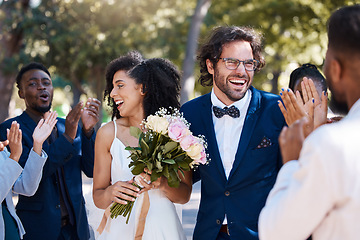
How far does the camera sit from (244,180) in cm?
374

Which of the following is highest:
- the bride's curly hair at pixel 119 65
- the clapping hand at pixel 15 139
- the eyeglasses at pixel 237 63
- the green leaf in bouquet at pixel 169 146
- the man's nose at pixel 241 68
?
the bride's curly hair at pixel 119 65

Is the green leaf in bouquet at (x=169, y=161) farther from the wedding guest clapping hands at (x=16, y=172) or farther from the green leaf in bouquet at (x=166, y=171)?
the wedding guest clapping hands at (x=16, y=172)

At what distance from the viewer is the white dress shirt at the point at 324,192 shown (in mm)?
1932

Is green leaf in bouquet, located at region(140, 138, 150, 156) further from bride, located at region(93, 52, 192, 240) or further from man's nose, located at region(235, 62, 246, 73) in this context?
man's nose, located at region(235, 62, 246, 73)

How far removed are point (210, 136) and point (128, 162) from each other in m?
0.82

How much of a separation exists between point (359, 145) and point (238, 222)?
187cm

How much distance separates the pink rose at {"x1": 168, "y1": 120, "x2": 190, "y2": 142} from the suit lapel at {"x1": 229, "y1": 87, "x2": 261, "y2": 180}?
1.50ft

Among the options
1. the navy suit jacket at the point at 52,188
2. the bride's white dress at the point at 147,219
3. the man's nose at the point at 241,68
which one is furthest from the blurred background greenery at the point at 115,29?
the bride's white dress at the point at 147,219

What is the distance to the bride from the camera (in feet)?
13.1

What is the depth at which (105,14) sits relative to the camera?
19.9 metres

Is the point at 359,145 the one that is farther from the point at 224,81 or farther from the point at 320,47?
the point at 320,47

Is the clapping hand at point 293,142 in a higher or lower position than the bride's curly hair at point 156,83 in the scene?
lower

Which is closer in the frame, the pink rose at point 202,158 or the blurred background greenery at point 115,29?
the pink rose at point 202,158

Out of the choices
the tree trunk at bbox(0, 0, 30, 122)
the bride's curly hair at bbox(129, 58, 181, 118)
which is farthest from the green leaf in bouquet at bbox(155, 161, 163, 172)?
the tree trunk at bbox(0, 0, 30, 122)
